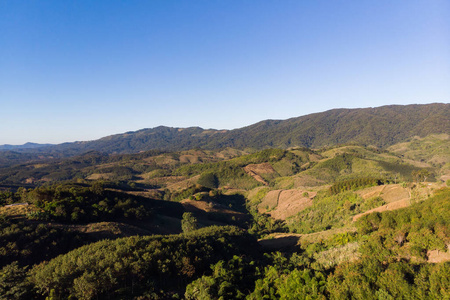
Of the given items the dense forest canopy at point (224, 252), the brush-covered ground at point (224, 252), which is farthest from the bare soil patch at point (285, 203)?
the brush-covered ground at point (224, 252)

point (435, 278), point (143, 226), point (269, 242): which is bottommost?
point (269, 242)

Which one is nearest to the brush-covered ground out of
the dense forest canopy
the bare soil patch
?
the dense forest canopy

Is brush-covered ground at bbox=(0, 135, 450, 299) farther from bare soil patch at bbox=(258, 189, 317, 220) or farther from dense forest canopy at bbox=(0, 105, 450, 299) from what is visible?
bare soil patch at bbox=(258, 189, 317, 220)

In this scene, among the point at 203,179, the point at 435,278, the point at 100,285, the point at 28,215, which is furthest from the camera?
the point at 203,179

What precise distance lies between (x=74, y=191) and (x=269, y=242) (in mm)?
52912

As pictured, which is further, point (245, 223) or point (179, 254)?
point (245, 223)

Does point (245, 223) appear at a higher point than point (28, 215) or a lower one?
lower

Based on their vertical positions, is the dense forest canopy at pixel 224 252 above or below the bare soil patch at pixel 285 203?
above

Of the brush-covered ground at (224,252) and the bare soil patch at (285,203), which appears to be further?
the bare soil patch at (285,203)

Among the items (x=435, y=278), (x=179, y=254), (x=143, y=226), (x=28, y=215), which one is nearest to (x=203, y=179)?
(x=143, y=226)

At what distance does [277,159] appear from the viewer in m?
195

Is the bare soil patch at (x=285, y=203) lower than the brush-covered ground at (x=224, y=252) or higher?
lower

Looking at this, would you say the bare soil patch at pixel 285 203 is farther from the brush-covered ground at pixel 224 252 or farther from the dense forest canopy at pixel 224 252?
the brush-covered ground at pixel 224 252

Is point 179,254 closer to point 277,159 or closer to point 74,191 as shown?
point 74,191
